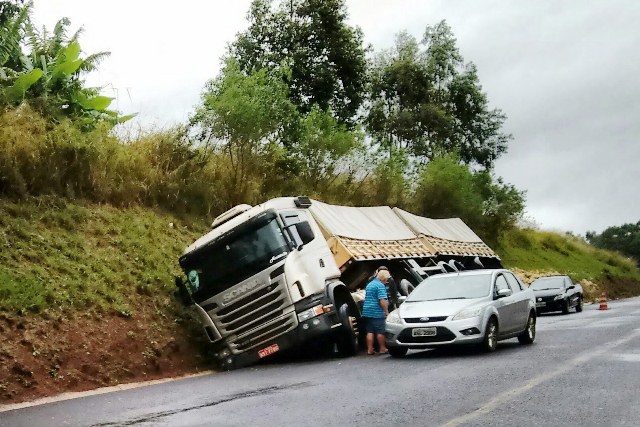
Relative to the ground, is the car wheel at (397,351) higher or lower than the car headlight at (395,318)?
lower

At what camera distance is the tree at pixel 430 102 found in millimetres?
53406

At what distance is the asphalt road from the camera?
7875mm

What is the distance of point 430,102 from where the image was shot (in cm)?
5459

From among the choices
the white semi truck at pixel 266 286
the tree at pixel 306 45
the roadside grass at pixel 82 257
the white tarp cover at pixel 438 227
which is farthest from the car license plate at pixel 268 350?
the tree at pixel 306 45

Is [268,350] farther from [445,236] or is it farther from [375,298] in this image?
[445,236]

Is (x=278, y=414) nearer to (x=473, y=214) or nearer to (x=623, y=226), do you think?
(x=473, y=214)

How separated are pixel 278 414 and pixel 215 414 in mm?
774

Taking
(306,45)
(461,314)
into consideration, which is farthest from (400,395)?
(306,45)

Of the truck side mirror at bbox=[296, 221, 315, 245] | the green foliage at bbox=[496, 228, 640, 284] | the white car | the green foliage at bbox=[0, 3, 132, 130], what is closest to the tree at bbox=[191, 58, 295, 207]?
the green foliage at bbox=[0, 3, 132, 130]

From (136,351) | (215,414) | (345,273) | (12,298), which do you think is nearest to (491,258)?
(345,273)

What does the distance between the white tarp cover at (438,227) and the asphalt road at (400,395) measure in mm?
8796

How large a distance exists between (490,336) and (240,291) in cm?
467

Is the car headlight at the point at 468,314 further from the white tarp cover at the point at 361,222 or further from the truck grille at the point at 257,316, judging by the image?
the white tarp cover at the point at 361,222

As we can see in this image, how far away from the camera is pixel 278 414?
832cm
